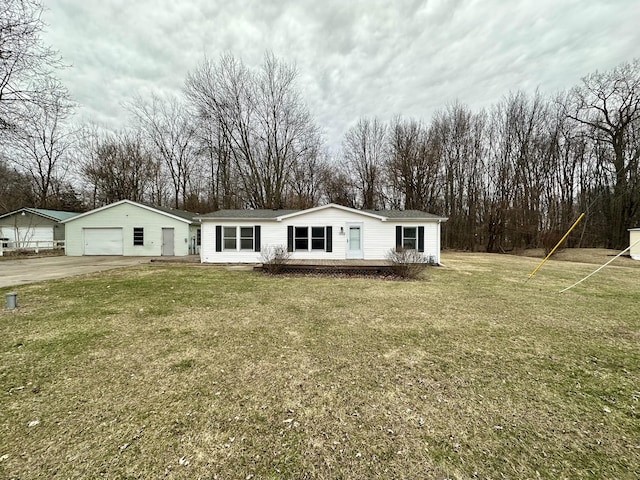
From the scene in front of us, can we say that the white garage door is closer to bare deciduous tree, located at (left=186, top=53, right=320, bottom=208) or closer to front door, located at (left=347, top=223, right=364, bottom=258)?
bare deciduous tree, located at (left=186, top=53, right=320, bottom=208)

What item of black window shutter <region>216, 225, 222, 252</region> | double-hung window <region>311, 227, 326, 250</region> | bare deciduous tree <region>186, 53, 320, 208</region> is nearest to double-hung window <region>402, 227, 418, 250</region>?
double-hung window <region>311, 227, 326, 250</region>

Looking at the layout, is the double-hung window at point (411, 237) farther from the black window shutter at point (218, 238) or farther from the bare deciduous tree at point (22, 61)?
the bare deciduous tree at point (22, 61)

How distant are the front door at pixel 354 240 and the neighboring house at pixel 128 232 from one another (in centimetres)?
1124

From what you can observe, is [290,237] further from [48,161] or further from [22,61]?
[48,161]

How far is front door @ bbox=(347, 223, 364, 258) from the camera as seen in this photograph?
13.3 m

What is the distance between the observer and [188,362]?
3.47 metres

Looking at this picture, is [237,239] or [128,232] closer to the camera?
[237,239]

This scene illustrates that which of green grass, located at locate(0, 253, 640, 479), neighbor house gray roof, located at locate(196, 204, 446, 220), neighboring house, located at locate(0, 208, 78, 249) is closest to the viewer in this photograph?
green grass, located at locate(0, 253, 640, 479)

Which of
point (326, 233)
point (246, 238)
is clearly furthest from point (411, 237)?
point (246, 238)

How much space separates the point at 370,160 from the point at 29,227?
28.8 metres

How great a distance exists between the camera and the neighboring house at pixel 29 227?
64.7 feet

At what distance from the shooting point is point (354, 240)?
1338 cm

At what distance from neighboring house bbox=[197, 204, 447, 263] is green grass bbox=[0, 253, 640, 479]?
291 inches

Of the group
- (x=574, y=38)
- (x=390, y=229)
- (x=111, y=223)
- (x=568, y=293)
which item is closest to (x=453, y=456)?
(x=568, y=293)
